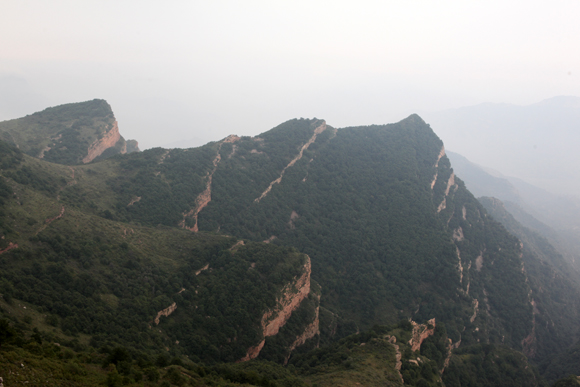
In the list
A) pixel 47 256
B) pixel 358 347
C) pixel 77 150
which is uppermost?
pixel 77 150

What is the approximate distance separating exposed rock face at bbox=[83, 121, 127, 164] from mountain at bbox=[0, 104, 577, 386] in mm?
20143

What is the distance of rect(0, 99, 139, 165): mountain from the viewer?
94438mm

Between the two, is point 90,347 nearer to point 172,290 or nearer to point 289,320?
point 172,290

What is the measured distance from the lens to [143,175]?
287ft

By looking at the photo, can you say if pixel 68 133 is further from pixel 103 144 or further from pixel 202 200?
pixel 202 200

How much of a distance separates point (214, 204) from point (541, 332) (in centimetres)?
9869

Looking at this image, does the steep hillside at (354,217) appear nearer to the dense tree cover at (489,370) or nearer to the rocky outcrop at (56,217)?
the rocky outcrop at (56,217)

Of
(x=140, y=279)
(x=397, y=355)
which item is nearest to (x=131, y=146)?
(x=140, y=279)

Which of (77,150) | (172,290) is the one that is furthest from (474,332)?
(77,150)

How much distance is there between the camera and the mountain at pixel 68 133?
94438mm

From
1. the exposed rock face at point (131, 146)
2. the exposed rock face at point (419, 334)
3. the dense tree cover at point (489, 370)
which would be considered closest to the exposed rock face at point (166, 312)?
the exposed rock face at point (419, 334)

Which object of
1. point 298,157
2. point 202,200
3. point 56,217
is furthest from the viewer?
point 298,157

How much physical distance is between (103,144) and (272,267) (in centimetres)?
8333

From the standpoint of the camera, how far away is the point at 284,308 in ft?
198
